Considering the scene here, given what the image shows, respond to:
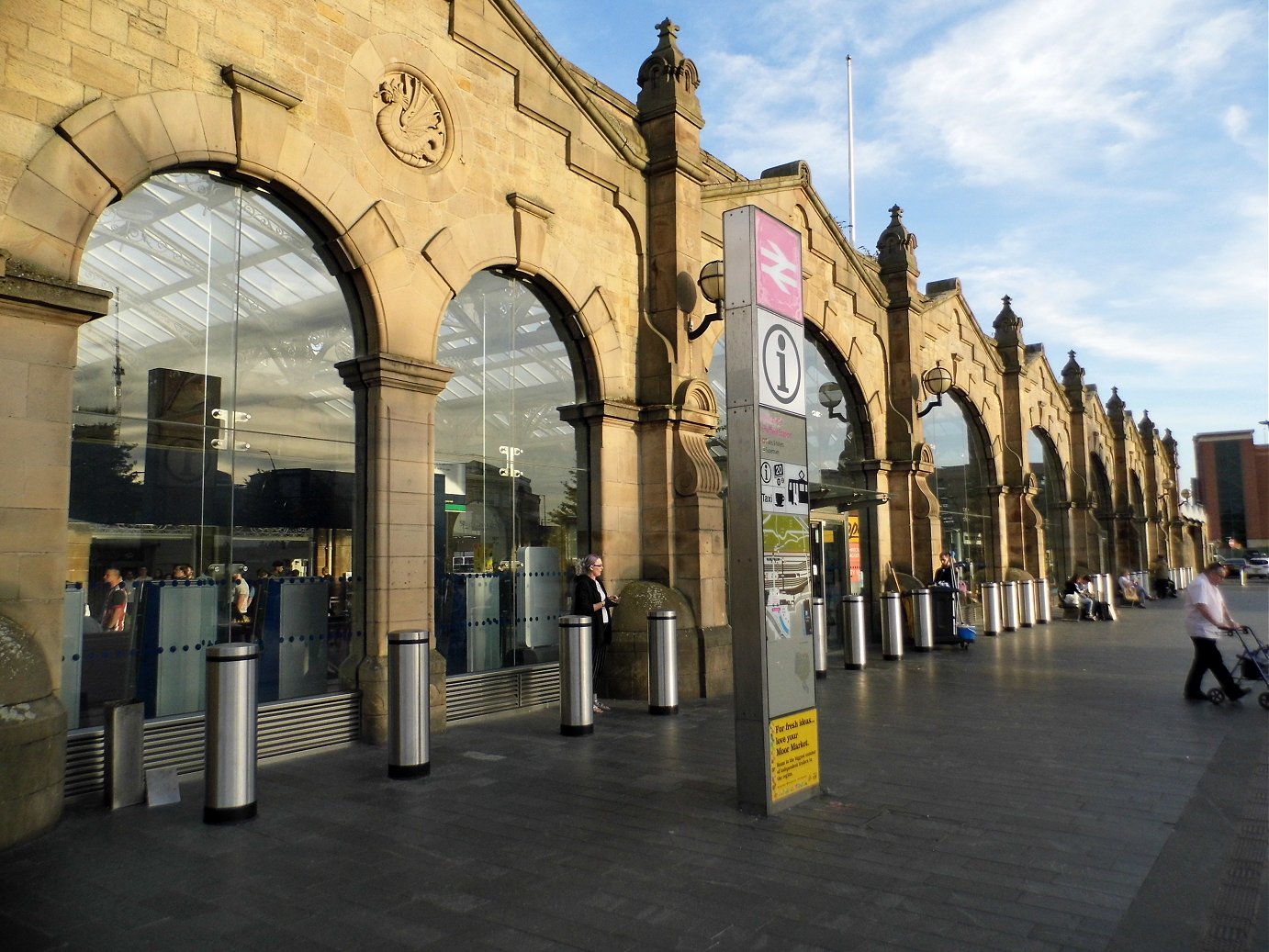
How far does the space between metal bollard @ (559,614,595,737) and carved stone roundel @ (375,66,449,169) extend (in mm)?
4857

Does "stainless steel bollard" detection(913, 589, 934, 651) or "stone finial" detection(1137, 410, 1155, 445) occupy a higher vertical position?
"stone finial" detection(1137, 410, 1155, 445)

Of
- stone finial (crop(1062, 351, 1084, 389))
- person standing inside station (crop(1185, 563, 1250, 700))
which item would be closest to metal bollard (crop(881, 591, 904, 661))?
person standing inside station (crop(1185, 563, 1250, 700))

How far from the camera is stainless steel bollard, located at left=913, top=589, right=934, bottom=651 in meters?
15.9

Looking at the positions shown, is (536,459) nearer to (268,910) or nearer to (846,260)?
(268,910)

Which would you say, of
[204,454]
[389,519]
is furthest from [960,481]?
[204,454]

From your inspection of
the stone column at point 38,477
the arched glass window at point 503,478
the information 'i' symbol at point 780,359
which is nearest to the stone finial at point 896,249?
the arched glass window at point 503,478

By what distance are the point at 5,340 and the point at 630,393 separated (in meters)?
6.86

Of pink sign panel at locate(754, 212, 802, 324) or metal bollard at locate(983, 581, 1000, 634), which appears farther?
metal bollard at locate(983, 581, 1000, 634)

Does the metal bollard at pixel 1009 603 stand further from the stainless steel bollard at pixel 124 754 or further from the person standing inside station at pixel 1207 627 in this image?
the stainless steel bollard at pixel 124 754

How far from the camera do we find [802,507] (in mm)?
6406

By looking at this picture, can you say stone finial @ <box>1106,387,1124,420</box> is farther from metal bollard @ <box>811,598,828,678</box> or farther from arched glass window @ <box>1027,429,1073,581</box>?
metal bollard @ <box>811,598,828,678</box>

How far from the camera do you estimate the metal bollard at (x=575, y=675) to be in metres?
8.30

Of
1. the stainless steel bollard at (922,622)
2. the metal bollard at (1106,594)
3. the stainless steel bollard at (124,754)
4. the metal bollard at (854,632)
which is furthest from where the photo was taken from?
the metal bollard at (1106,594)

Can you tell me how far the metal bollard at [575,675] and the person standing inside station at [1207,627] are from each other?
6.50 m
